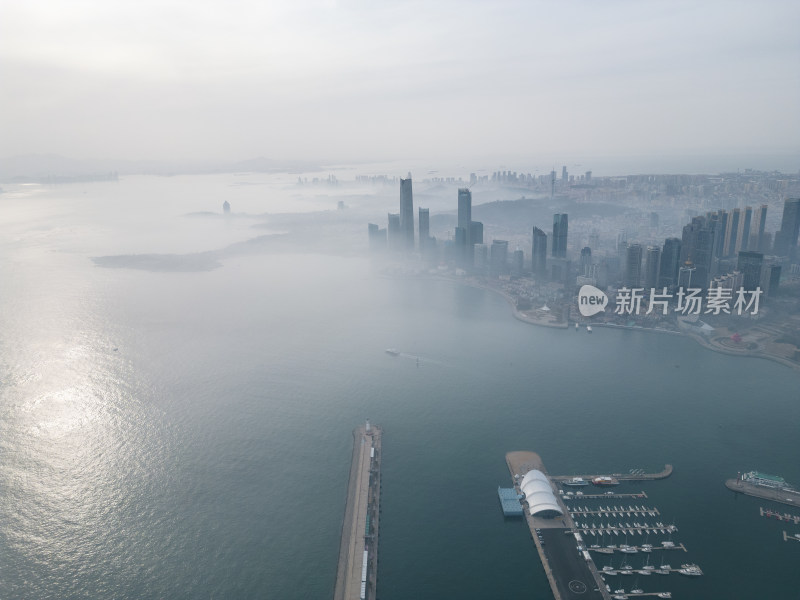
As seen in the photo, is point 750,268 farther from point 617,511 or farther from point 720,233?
point 617,511

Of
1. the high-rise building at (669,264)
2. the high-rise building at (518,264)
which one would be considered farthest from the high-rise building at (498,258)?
the high-rise building at (669,264)

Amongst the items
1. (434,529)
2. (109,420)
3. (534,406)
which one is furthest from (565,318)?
(109,420)

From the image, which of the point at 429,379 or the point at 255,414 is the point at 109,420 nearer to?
the point at 255,414

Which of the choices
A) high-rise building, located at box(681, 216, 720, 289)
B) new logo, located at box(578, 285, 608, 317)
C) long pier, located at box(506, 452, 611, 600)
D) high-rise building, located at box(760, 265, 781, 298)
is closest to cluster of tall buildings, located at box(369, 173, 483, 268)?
new logo, located at box(578, 285, 608, 317)

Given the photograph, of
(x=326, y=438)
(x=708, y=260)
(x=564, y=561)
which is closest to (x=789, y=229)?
(x=708, y=260)

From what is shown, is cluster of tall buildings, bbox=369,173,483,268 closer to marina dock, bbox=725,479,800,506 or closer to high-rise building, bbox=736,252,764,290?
high-rise building, bbox=736,252,764,290
